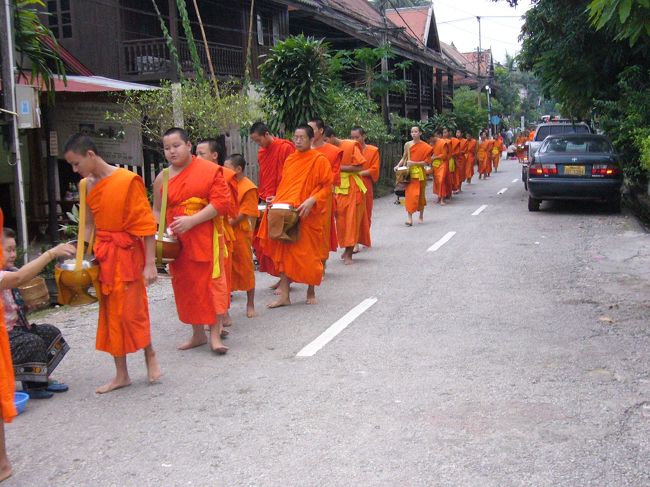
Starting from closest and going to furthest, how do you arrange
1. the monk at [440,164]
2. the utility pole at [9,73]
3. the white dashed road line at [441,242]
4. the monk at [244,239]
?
the monk at [244,239], the utility pole at [9,73], the white dashed road line at [441,242], the monk at [440,164]

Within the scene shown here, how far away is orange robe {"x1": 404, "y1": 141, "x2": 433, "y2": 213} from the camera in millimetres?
14070

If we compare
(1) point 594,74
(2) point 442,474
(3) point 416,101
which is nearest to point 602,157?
(1) point 594,74

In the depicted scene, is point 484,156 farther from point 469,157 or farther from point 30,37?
point 30,37

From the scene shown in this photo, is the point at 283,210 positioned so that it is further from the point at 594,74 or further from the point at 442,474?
the point at 594,74

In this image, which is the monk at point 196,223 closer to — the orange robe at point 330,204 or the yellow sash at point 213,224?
the yellow sash at point 213,224

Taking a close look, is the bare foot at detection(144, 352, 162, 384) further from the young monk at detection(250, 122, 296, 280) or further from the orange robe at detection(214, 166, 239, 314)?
the young monk at detection(250, 122, 296, 280)

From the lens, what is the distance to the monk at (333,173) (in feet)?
26.9

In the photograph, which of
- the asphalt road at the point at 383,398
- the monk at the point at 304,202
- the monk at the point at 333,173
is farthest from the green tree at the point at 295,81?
the monk at the point at 304,202

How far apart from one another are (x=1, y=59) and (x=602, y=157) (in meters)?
10.5

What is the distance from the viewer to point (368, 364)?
588cm

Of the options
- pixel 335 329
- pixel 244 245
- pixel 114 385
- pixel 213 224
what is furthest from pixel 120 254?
pixel 244 245

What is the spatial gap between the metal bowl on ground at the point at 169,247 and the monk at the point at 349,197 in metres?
4.77

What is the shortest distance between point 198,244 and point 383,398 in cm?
187

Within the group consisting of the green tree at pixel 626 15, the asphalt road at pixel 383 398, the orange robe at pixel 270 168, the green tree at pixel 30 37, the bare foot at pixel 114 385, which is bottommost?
the asphalt road at pixel 383 398
